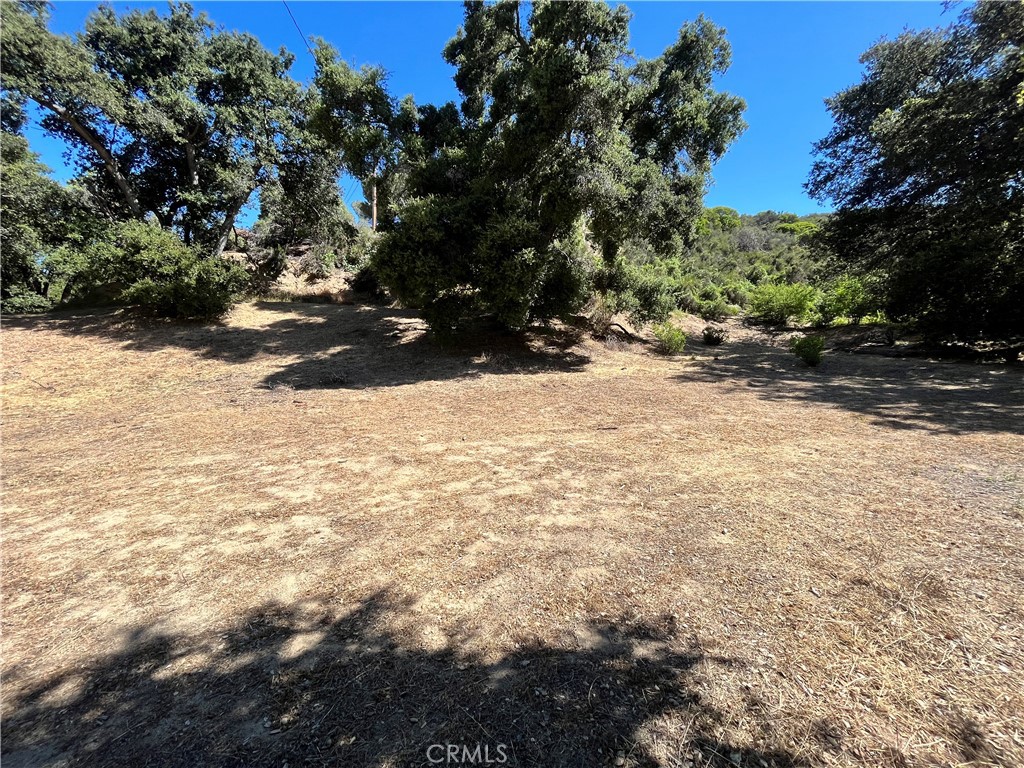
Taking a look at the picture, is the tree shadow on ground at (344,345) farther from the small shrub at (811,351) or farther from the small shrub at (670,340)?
the small shrub at (811,351)

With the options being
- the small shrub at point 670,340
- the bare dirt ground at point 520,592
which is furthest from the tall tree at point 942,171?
the bare dirt ground at point 520,592

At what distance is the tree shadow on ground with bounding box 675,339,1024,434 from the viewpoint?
17.7 feet

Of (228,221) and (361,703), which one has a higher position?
(228,221)

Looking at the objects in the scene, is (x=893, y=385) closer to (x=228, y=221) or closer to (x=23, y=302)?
(x=228, y=221)

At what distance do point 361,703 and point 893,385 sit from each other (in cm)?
1005

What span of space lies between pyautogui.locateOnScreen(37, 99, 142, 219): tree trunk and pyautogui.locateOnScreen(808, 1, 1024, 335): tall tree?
22679 mm

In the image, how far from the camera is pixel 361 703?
1632 millimetres

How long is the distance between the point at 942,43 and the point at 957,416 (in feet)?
42.6

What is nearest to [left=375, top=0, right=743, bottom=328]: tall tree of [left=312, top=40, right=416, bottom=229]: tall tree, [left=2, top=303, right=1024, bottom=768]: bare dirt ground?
[left=312, top=40, right=416, bottom=229]: tall tree

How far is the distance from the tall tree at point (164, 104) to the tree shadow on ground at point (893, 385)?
52.6ft

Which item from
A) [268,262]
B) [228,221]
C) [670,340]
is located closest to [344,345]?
[228,221]

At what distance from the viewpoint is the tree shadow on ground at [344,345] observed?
9.09m

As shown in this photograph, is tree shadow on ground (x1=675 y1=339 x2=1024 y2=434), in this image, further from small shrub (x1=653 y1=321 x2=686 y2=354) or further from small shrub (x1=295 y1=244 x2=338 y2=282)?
small shrub (x1=295 y1=244 x2=338 y2=282)

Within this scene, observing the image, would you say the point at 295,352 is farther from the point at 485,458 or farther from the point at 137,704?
the point at 137,704
